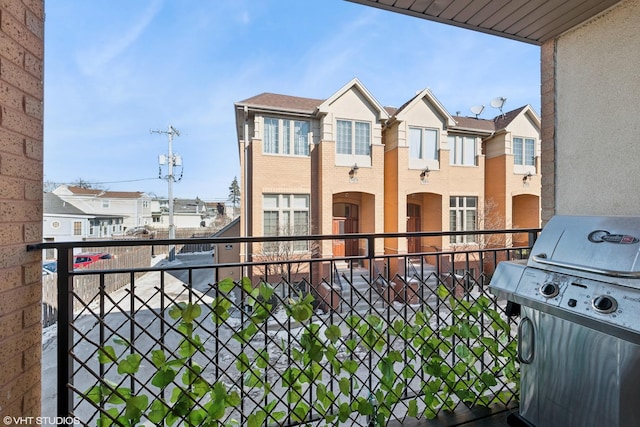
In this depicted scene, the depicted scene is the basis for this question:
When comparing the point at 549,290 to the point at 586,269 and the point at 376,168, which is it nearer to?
the point at 586,269

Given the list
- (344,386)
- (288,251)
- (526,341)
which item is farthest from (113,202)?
(526,341)

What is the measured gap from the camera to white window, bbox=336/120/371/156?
9.53 metres

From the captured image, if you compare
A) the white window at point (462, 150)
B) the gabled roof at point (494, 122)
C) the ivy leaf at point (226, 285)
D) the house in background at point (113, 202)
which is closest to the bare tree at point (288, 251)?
the white window at point (462, 150)

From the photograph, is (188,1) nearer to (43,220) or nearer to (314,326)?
(43,220)

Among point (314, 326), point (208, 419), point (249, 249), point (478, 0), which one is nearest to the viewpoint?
point (208, 419)

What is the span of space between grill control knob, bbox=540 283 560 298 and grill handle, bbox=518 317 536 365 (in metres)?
0.20

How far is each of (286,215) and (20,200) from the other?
27.2 feet

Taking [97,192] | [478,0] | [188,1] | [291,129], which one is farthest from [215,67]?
[97,192]

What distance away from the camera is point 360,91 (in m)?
9.59

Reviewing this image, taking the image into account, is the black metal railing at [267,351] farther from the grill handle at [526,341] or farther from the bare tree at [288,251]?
the bare tree at [288,251]

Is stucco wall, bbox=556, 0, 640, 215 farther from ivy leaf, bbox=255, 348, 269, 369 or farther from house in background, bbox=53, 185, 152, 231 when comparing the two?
house in background, bbox=53, 185, 152, 231

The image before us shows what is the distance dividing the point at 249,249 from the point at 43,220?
289 inches

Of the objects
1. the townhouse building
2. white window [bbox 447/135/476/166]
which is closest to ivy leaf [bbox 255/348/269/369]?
the townhouse building

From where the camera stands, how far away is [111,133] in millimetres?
15789
